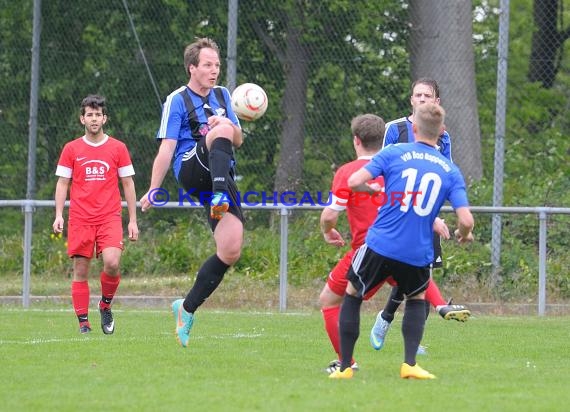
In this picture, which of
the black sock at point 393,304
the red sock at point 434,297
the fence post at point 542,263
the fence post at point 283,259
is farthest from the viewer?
the fence post at point 283,259

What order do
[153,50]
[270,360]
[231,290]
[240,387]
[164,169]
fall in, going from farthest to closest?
1. [153,50]
2. [231,290]
3. [164,169]
4. [270,360]
5. [240,387]

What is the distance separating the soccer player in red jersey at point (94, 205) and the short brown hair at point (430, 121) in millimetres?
4185

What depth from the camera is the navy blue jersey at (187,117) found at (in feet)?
29.1

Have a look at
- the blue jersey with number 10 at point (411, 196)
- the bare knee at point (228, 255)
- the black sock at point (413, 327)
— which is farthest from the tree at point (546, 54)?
the blue jersey with number 10 at point (411, 196)

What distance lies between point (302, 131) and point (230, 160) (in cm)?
844

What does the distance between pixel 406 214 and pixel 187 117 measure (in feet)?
8.18

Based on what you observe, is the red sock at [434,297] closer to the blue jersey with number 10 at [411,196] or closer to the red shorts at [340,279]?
the red shorts at [340,279]

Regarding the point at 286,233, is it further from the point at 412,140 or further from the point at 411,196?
the point at 411,196

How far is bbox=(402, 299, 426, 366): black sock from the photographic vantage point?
23.9 feet

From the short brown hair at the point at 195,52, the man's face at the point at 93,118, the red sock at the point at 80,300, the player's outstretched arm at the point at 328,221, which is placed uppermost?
the short brown hair at the point at 195,52

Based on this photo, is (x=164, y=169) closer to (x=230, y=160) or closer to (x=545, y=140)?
(x=230, y=160)

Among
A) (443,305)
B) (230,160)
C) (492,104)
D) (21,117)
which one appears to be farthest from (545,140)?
(230,160)

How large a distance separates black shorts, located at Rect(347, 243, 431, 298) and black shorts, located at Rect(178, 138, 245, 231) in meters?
1.71

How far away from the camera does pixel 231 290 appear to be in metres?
15.0
